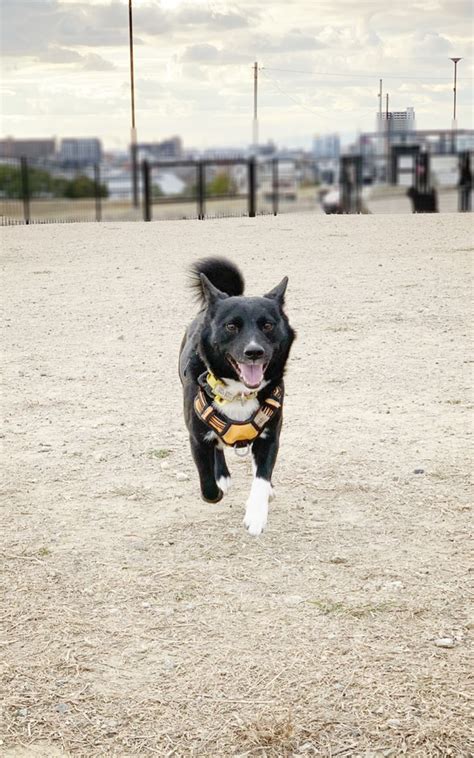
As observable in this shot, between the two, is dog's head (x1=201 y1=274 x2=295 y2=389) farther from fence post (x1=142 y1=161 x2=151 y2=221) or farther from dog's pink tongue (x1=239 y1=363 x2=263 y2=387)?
fence post (x1=142 y1=161 x2=151 y2=221)

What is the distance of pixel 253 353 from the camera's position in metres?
4.54

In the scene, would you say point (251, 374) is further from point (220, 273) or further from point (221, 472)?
point (220, 273)

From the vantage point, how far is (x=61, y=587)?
172 inches

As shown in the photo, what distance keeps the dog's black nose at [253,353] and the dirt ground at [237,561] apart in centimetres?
93

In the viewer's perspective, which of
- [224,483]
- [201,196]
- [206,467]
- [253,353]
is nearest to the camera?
[253,353]

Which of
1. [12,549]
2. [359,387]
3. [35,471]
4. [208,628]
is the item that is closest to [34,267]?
[359,387]

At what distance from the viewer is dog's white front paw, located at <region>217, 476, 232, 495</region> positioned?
17.4ft

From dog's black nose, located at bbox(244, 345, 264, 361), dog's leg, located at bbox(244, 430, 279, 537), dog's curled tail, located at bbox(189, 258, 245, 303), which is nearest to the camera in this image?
dog's black nose, located at bbox(244, 345, 264, 361)

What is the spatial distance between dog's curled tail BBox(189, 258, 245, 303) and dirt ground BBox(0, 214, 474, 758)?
1.10 metres

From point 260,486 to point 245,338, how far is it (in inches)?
28.7

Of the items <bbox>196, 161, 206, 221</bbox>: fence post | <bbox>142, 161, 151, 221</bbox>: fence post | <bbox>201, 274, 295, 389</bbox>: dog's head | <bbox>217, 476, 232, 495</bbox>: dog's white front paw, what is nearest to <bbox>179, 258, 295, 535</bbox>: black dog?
<bbox>201, 274, 295, 389</bbox>: dog's head

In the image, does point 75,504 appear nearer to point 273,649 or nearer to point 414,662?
point 273,649

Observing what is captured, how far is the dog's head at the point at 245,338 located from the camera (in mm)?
4609

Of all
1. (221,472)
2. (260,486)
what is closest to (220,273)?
(221,472)
